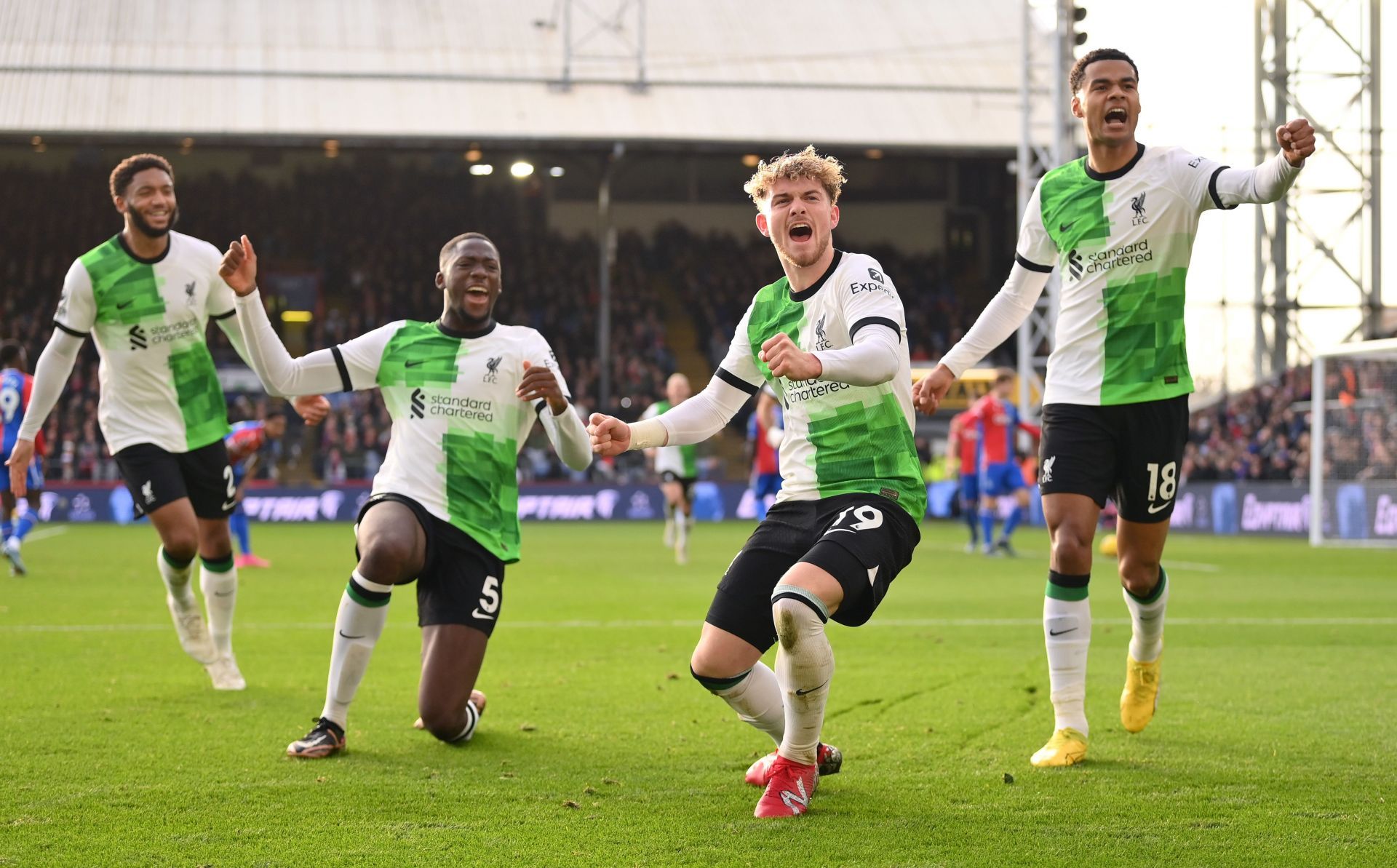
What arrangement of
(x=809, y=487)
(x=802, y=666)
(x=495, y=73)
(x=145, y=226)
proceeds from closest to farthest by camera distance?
(x=802, y=666)
(x=809, y=487)
(x=145, y=226)
(x=495, y=73)

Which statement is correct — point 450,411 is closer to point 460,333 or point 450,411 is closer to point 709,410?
point 460,333

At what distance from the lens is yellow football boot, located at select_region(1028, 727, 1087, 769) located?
5457mm

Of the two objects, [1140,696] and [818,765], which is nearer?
[818,765]

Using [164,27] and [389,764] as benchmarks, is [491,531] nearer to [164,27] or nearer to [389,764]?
[389,764]

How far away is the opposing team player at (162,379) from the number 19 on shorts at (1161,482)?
421cm

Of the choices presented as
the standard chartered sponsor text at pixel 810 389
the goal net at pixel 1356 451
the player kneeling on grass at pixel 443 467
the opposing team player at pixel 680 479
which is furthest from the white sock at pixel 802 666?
the goal net at pixel 1356 451

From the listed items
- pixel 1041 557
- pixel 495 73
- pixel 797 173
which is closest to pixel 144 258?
pixel 797 173

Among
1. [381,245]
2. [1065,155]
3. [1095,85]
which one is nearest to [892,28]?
[1065,155]

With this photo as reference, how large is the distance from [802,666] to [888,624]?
6073 mm

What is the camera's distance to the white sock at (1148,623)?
6.02m

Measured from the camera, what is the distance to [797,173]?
495 centimetres

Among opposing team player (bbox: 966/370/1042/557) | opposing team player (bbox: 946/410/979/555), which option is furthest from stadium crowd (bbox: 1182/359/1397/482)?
opposing team player (bbox: 946/410/979/555)

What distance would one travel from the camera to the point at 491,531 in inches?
241

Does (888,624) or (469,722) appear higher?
(469,722)
